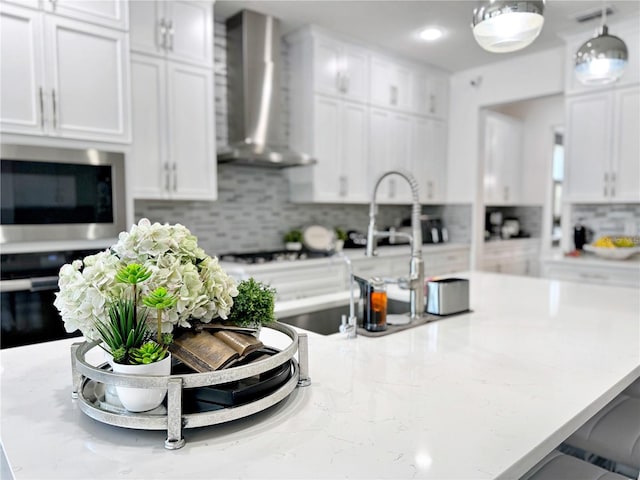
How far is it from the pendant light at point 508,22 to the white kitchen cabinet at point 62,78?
1838 millimetres

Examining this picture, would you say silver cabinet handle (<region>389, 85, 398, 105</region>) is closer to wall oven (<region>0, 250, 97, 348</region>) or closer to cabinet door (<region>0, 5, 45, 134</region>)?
cabinet door (<region>0, 5, 45, 134</region>)

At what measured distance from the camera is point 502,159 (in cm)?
564

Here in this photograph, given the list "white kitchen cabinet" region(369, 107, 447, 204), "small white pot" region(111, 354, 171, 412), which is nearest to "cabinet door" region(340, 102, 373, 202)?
"white kitchen cabinet" region(369, 107, 447, 204)

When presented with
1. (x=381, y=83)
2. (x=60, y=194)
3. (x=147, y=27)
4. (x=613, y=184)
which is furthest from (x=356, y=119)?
(x=60, y=194)

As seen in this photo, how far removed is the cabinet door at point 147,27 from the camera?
9.32 ft

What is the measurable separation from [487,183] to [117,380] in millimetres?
5216

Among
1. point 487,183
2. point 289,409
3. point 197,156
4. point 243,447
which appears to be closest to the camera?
point 243,447

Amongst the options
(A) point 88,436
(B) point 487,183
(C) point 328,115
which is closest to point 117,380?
(A) point 88,436

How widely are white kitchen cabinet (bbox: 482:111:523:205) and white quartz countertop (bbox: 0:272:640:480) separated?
13.7 ft

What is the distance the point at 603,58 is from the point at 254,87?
2309 millimetres

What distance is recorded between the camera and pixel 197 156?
10.2 feet

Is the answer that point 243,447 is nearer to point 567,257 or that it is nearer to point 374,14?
point 374,14

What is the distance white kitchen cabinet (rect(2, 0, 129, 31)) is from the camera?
2230 mm

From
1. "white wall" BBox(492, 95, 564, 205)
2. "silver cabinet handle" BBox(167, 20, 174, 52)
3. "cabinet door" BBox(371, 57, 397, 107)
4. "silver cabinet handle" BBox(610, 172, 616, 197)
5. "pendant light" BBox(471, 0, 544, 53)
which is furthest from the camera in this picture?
"white wall" BBox(492, 95, 564, 205)
